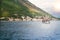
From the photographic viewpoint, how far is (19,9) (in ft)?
16.1

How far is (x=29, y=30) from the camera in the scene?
4797 mm

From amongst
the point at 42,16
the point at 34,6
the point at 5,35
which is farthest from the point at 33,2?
the point at 5,35

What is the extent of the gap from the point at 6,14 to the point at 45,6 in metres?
0.94

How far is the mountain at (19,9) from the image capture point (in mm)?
4871

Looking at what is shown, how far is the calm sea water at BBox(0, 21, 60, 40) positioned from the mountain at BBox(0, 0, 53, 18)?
0.21 metres

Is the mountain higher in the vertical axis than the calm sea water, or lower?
higher

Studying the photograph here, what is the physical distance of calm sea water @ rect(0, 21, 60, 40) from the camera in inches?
186

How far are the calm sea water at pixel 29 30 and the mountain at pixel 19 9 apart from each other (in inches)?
8.3

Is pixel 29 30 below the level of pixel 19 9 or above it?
below

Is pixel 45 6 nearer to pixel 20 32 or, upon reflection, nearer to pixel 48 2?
pixel 48 2

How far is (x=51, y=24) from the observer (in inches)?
188

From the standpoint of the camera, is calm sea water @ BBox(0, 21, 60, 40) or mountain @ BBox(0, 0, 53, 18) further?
mountain @ BBox(0, 0, 53, 18)

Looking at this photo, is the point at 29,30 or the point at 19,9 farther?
the point at 19,9

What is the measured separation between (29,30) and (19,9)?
1.84 ft
